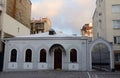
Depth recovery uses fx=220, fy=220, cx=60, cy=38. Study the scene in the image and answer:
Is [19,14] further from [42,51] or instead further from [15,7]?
[42,51]

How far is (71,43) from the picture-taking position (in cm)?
3123

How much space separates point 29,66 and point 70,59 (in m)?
5.88

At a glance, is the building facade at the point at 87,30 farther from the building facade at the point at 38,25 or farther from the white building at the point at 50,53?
the white building at the point at 50,53

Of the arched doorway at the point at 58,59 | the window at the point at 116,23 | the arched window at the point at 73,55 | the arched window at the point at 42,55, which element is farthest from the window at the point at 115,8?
the arched window at the point at 42,55

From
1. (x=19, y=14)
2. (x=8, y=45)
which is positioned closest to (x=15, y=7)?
(x=19, y=14)

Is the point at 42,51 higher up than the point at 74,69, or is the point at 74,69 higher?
the point at 42,51

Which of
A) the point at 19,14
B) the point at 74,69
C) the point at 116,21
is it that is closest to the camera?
the point at 74,69

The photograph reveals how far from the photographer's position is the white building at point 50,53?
101ft

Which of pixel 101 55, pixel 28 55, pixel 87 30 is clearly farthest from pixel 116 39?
pixel 87 30

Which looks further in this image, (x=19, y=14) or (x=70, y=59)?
(x=19, y=14)

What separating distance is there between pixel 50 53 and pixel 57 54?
101 centimetres

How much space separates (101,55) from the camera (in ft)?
107

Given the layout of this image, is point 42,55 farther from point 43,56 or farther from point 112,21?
point 112,21

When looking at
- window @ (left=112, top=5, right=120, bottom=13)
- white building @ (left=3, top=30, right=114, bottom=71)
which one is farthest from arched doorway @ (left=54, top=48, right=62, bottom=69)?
window @ (left=112, top=5, right=120, bottom=13)
